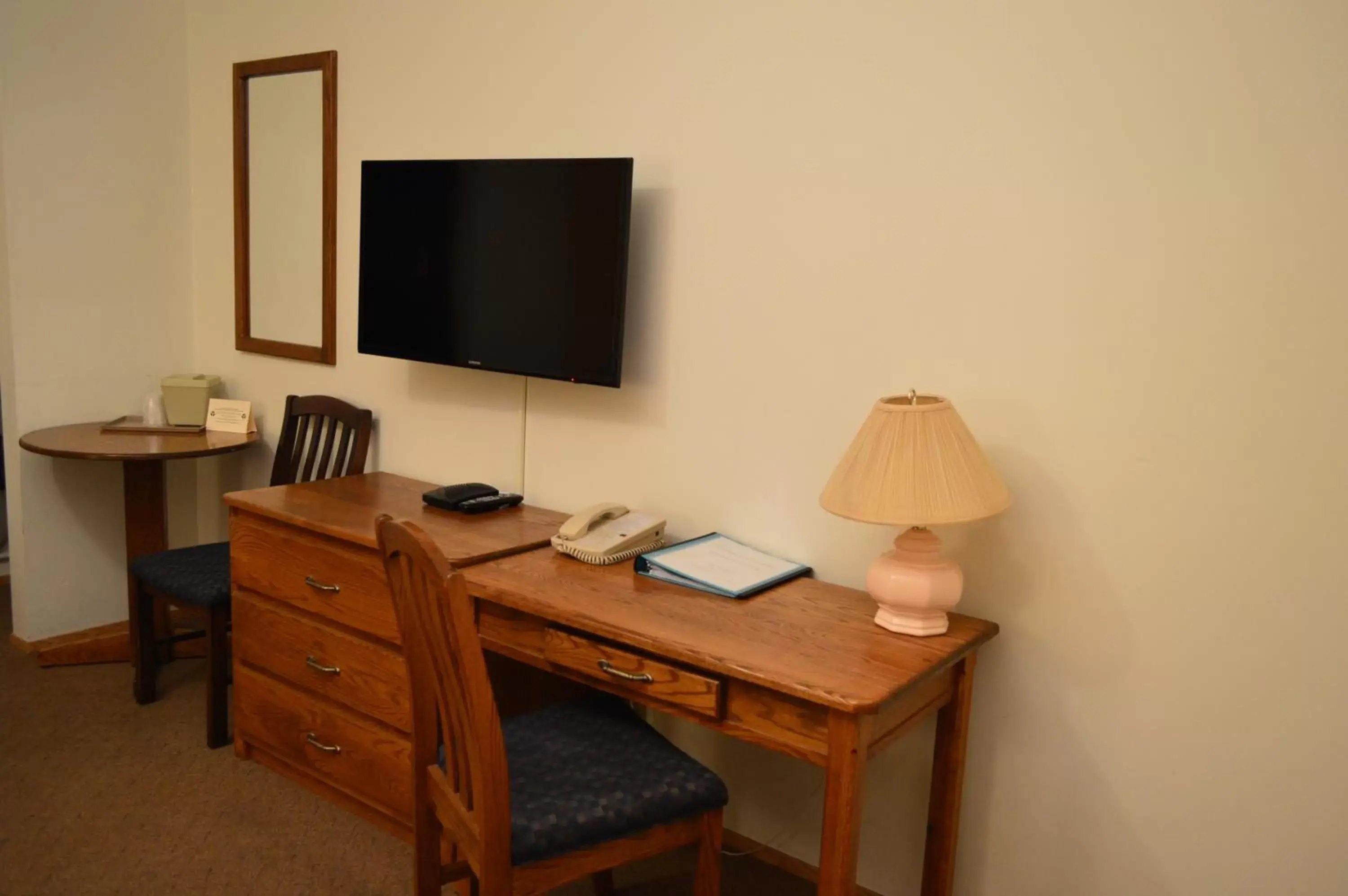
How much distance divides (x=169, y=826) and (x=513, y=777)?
1.21 m

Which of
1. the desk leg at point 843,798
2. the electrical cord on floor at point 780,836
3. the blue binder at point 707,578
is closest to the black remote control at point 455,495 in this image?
the blue binder at point 707,578

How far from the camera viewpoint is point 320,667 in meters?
2.64

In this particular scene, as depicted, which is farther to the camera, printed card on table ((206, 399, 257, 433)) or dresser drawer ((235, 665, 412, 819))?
printed card on table ((206, 399, 257, 433))

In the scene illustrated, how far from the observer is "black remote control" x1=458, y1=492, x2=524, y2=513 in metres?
2.69

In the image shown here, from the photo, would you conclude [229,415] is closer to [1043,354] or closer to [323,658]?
[323,658]

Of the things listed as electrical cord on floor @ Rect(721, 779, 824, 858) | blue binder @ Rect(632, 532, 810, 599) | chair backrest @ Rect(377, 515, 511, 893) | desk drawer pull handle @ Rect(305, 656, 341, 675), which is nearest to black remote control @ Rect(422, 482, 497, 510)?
desk drawer pull handle @ Rect(305, 656, 341, 675)

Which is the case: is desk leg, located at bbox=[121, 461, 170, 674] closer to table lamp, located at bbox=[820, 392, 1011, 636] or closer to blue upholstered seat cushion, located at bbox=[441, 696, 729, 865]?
blue upholstered seat cushion, located at bbox=[441, 696, 729, 865]

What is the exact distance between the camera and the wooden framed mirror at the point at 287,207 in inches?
127

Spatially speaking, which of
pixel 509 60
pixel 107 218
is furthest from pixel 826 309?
pixel 107 218

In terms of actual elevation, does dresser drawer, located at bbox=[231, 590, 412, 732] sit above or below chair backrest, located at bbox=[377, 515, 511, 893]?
below

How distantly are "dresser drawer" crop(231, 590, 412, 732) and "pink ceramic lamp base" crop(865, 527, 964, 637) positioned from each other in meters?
1.07

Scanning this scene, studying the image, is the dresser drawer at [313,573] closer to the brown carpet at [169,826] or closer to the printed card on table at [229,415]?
the brown carpet at [169,826]

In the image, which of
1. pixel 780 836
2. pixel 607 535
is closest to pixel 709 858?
pixel 780 836

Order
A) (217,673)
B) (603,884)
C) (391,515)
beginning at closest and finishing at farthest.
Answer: (603,884) < (391,515) < (217,673)
